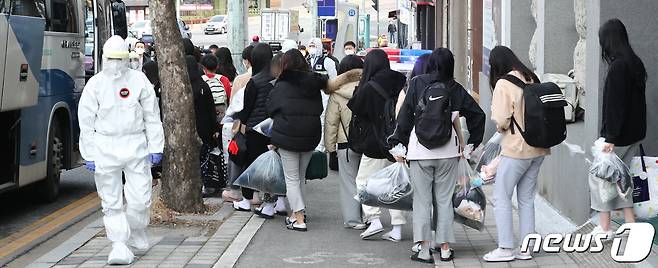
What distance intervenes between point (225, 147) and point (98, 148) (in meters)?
4.05

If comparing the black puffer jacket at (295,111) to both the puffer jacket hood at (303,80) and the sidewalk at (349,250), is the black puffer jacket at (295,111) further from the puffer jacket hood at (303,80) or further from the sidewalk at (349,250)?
the sidewalk at (349,250)

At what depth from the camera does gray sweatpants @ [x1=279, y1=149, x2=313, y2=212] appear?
10.4 m

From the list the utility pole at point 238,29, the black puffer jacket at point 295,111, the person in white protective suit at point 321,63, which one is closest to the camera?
the black puffer jacket at point 295,111

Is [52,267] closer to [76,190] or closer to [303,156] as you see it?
[303,156]

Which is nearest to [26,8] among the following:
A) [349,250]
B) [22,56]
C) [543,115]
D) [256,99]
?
[22,56]

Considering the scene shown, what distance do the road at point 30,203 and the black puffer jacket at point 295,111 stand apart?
312 centimetres

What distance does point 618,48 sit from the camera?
8.41 metres

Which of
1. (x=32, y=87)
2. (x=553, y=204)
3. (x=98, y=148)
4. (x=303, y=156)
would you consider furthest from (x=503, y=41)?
(x=98, y=148)

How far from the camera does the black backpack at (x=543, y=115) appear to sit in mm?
8234

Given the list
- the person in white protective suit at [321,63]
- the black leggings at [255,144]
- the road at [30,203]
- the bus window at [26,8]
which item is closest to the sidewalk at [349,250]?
the black leggings at [255,144]

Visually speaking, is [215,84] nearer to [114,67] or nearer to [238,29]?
[114,67]

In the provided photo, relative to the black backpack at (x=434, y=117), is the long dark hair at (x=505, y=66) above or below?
above

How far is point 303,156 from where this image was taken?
1054cm

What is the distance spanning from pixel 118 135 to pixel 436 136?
2474 mm
